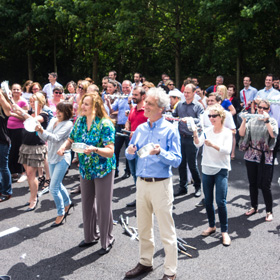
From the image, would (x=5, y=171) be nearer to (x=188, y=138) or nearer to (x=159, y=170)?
(x=188, y=138)

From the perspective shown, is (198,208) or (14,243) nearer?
(14,243)

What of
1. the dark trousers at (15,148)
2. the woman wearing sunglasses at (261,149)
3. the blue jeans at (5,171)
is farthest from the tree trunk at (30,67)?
the woman wearing sunglasses at (261,149)

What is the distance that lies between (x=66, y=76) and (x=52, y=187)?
68.8 ft

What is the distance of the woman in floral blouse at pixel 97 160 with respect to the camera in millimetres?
4336

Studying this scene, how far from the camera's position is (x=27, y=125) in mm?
4668

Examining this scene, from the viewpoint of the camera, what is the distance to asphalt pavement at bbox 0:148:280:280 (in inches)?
160

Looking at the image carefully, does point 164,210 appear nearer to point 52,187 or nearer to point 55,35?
point 52,187

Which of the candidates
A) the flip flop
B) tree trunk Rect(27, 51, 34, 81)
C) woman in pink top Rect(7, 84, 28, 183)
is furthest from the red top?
tree trunk Rect(27, 51, 34, 81)

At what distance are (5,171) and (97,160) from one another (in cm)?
284

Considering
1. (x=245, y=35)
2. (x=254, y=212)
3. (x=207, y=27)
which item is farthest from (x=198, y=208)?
(x=207, y=27)

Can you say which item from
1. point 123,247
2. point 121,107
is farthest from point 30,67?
point 123,247

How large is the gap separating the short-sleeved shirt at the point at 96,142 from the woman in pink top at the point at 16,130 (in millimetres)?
3225

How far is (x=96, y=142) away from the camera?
434cm

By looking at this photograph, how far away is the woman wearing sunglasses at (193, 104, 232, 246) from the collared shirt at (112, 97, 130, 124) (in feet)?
10.6
